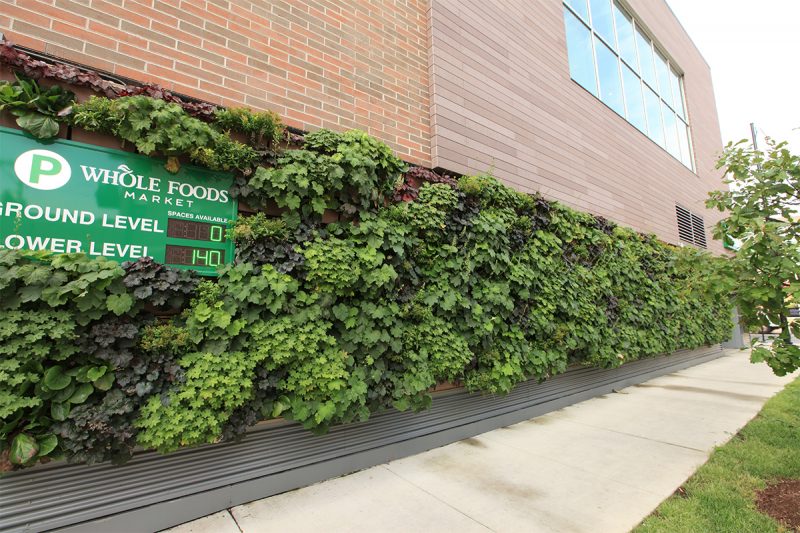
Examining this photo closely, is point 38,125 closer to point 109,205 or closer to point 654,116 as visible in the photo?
point 109,205

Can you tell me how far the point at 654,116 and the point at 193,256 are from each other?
1075 centimetres

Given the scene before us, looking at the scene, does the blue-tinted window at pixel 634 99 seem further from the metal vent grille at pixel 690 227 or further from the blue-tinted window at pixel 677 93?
the blue-tinted window at pixel 677 93

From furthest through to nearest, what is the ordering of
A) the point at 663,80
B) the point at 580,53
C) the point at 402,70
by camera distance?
the point at 663,80 → the point at 580,53 → the point at 402,70

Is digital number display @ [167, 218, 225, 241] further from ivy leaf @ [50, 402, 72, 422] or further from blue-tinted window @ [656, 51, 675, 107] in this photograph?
blue-tinted window @ [656, 51, 675, 107]

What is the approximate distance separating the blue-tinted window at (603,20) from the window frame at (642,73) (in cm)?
4

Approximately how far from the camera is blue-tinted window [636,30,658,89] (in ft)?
29.3

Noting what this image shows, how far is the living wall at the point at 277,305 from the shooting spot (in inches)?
74.8

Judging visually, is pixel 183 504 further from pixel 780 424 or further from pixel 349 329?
pixel 780 424

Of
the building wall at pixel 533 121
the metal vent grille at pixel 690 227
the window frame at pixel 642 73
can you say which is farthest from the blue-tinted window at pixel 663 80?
the metal vent grille at pixel 690 227

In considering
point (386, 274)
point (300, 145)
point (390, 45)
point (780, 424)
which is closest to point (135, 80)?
point (300, 145)

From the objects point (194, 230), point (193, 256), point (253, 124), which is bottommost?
point (193, 256)

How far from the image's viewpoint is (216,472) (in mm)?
2387

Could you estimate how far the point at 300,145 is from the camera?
307cm

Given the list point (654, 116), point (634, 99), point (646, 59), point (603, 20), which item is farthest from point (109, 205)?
point (646, 59)
